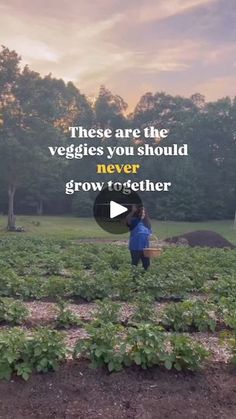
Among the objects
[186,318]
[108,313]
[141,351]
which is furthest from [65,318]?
[141,351]

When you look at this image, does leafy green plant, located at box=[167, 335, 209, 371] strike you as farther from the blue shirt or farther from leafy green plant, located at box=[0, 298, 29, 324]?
the blue shirt

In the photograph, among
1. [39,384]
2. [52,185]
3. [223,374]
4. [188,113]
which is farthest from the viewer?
[188,113]

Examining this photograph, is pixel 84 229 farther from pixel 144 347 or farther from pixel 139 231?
pixel 144 347

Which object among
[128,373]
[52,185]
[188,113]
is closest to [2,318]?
[128,373]

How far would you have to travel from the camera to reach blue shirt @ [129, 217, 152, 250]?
10.7 metres

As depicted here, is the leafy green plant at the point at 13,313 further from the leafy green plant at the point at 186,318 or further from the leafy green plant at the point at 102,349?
the leafy green plant at the point at 102,349

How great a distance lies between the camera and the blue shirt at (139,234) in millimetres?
10719

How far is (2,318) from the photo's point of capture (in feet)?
23.8

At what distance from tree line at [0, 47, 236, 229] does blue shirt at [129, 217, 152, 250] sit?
22.2 meters

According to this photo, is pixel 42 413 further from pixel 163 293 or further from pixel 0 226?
pixel 0 226

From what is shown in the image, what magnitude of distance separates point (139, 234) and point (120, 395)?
6.07 m

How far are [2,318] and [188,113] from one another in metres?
50.4

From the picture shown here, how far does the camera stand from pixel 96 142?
46.9m

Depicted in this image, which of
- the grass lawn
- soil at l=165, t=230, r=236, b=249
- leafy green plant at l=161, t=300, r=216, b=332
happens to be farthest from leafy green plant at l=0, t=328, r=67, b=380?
the grass lawn
